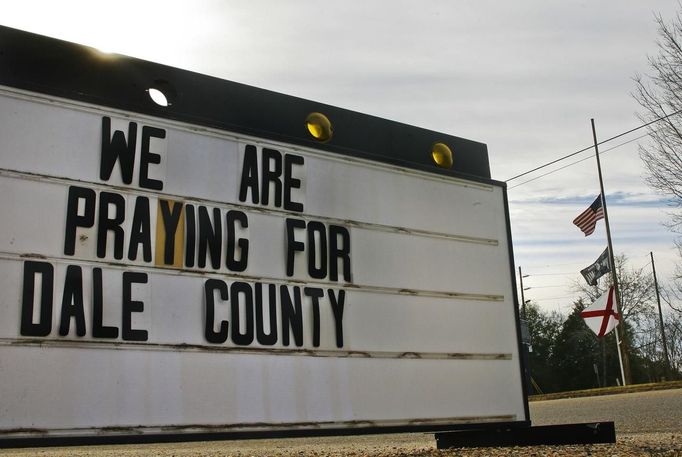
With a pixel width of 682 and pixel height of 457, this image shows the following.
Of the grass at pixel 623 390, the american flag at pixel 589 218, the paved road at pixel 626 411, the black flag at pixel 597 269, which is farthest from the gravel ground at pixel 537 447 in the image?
the black flag at pixel 597 269

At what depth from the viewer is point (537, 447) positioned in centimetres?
616

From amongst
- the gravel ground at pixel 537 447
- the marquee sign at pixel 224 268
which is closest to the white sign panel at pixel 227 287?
the marquee sign at pixel 224 268

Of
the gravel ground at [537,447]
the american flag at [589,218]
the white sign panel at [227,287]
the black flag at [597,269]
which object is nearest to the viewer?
the white sign panel at [227,287]

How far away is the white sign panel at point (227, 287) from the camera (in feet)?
12.2

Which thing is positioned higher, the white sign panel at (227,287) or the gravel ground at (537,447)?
the white sign panel at (227,287)

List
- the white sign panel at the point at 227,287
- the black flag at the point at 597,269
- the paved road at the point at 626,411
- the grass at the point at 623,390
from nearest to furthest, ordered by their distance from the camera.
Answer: the white sign panel at the point at 227,287
the paved road at the point at 626,411
the grass at the point at 623,390
the black flag at the point at 597,269

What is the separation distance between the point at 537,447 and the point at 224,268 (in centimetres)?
327

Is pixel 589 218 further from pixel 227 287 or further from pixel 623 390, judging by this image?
pixel 227 287

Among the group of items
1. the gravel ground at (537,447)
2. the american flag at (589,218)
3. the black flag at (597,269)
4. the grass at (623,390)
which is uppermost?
the american flag at (589,218)

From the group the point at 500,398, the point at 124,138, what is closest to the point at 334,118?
the point at 124,138

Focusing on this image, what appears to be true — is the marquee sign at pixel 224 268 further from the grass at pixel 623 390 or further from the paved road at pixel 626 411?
the grass at pixel 623 390

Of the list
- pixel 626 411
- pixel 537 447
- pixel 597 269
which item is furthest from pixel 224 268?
pixel 597 269

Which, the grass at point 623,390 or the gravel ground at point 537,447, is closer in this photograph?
the gravel ground at point 537,447

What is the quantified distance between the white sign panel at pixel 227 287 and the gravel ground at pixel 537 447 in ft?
2.33
